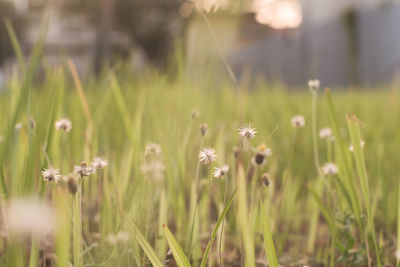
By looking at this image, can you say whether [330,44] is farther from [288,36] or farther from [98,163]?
[98,163]

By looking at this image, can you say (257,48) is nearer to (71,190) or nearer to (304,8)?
(304,8)

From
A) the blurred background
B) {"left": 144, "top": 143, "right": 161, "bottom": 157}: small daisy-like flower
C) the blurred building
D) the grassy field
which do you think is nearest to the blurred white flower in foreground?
the grassy field

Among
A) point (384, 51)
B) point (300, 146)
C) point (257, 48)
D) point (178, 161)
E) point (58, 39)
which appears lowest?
point (178, 161)

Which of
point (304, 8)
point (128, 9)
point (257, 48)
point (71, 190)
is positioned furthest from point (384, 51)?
point (71, 190)

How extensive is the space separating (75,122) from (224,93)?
1280 mm

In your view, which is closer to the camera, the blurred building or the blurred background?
the blurred background

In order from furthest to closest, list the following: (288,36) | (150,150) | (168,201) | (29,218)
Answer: (288,36), (168,201), (150,150), (29,218)

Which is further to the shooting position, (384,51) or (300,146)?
(384,51)

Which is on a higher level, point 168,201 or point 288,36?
point 288,36

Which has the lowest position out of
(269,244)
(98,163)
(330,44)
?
(269,244)

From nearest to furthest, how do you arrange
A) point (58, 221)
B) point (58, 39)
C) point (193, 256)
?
point (58, 221) < point (193, 256) < point (58, 39)

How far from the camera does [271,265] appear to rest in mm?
410

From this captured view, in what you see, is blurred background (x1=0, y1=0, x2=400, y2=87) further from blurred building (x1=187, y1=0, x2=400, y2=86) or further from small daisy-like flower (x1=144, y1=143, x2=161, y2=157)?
small daisy-like flower (x1=144, y1=143, x2=161, y2=157)

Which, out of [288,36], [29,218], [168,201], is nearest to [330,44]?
[288,36]
